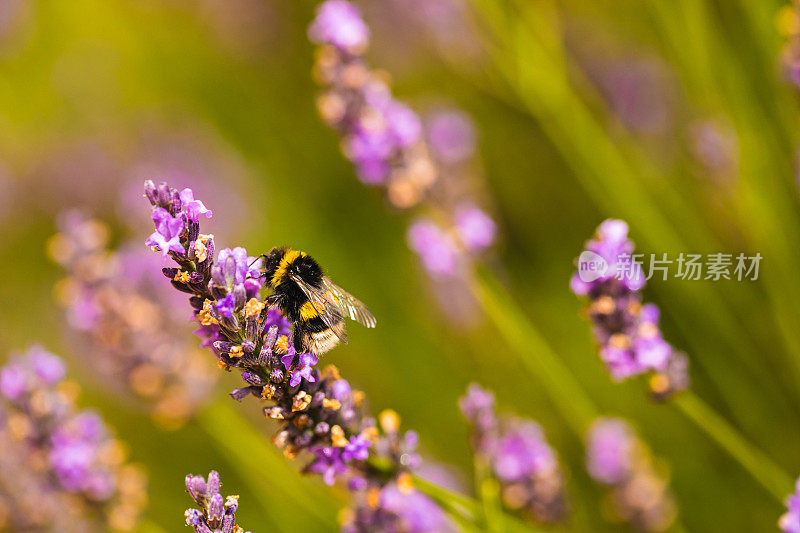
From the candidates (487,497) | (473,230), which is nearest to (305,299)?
(487,497)

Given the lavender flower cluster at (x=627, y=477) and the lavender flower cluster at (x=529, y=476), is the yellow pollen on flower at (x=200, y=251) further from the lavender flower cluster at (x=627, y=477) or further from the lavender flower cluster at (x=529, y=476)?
the lavender flower cluster at (x=627, y=477)

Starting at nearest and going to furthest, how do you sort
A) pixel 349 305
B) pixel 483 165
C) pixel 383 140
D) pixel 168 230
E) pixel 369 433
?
pixel 168 230, pixel 369 433, pixel 349 305, pixel 383 140, pixel 483 165

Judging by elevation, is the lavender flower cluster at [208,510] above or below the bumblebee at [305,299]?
below

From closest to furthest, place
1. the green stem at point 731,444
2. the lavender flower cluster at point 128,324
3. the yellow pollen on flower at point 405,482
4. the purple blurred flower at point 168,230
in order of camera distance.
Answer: the purple blurred flower at point 168,230, the yellow pollen on flower at point 405,482, the green stem at point 731,444, the lavender flower cluster at point 128,324

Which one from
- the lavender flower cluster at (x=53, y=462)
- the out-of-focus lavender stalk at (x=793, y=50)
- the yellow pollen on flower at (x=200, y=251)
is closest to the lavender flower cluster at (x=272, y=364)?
the yellow pollen on flower at (x=200, y=251)

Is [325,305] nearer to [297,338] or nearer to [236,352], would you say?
[297,338]

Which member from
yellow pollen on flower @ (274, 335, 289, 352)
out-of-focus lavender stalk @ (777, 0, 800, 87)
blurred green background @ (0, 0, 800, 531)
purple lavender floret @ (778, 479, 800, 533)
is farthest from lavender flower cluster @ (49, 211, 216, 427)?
out-of-focus lavender stalk @ (777, 0, 800, 87)

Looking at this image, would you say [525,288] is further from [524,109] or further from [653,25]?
[653,25]

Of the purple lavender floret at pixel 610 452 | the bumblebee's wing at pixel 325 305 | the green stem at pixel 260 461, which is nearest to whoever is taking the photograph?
the bumblebee's wing at pixel 325 305
